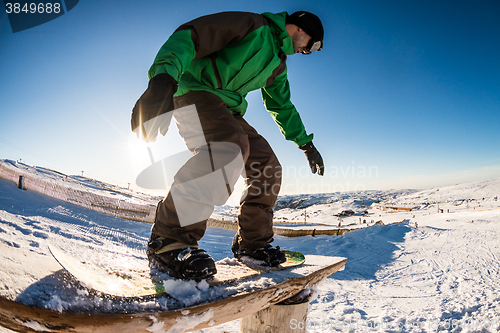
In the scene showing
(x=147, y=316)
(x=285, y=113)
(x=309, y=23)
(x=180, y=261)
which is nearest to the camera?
(x=147, y=316)

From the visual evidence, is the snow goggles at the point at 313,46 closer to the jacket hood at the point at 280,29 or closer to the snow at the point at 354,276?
the jacket hood at the point at 280,29

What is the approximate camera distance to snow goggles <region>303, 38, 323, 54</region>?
1.52m

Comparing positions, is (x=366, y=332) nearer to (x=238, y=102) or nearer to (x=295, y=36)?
Result: (x=238, y=102)

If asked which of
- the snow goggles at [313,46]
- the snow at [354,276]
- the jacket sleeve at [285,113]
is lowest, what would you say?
the snow at [354,276]

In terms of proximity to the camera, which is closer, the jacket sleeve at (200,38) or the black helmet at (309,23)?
the jacket sleeve at (200,38)

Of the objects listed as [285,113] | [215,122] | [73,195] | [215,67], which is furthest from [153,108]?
[73,195]

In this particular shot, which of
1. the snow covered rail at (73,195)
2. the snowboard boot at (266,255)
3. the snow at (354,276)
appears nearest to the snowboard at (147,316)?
the snow at (354,276)

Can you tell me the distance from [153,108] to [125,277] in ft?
1.87

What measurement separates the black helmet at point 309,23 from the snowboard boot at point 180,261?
4.67 feet

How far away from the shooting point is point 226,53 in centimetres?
118

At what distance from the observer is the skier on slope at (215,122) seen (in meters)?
0.89

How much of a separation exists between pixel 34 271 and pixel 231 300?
19.7 inches

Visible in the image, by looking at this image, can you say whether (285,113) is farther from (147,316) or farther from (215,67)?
(147,316)

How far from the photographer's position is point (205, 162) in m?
1.03
